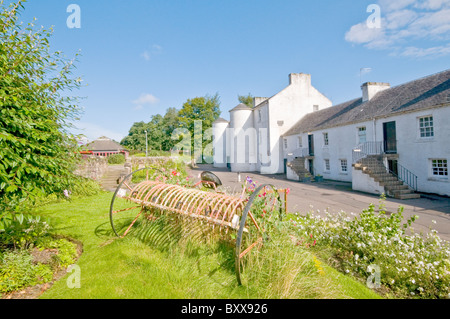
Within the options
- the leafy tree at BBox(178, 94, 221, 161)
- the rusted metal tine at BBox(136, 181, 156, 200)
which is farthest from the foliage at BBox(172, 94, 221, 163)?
the rusted metal tine at BBox(136, 181, 156, 200)

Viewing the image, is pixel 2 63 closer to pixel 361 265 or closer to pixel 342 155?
pixel 361 265

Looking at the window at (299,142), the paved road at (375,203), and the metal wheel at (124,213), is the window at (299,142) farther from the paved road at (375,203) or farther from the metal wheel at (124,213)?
the metal wheel at (124,213)

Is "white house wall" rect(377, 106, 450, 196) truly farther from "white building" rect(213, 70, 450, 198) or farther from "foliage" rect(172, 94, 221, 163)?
"foliage" rect(172, 94, 221, 163)

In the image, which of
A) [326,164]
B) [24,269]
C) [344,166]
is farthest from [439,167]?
[24,269]

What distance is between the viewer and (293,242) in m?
4.59

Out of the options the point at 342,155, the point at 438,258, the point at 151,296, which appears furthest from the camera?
the point at 342,155

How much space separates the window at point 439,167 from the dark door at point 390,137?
8.12ft

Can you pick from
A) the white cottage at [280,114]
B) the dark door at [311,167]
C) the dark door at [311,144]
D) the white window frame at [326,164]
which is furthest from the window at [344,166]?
the white cottage at [280,114]

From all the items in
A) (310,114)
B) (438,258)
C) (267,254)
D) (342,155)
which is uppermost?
(310,114)

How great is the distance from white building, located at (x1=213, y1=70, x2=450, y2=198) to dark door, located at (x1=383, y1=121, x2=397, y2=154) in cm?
7

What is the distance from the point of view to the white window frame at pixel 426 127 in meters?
14.3
